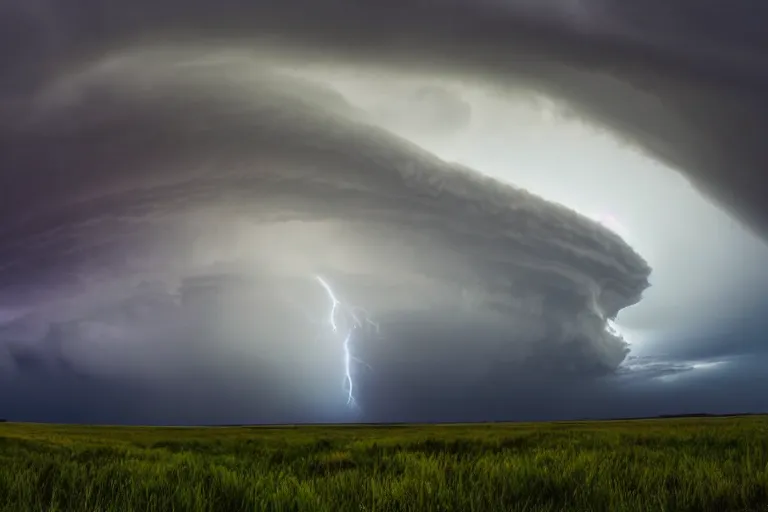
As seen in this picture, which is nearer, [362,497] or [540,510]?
[540,510]

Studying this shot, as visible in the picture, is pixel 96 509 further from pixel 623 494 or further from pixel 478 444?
pixel 478 444

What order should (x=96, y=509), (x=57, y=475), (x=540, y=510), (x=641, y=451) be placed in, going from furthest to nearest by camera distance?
(x=641, y=451)
(x=57, y=475)
(x=540, y=510)
(x=96, y=509)

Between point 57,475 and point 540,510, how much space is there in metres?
4.78

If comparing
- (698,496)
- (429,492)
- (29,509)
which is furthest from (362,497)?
(698,496)

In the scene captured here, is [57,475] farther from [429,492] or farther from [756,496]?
[756,496]

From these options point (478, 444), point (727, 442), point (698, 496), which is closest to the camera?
point (698, 496)

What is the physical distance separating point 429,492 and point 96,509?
245 centimetres

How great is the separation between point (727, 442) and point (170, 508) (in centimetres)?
1058

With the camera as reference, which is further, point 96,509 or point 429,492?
point 429,492

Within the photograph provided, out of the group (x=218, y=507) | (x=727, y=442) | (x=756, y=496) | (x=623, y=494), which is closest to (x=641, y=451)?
(x=727, y=442)

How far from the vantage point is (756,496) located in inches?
198

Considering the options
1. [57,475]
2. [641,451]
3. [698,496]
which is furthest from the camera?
[641,451]

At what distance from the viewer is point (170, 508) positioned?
4.27 metres

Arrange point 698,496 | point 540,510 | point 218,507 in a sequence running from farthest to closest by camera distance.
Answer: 1. point 698,496
2. point 218,507
3. point 540,510
